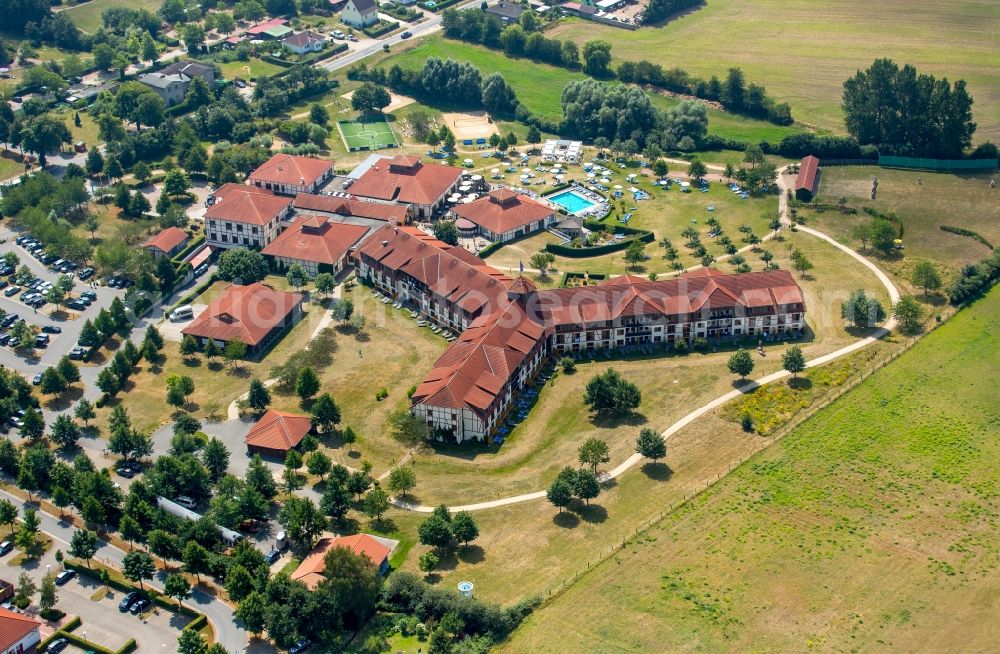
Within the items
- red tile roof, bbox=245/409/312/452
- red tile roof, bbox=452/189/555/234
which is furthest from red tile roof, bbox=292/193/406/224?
red tile roof, bbox=245/409/312/452

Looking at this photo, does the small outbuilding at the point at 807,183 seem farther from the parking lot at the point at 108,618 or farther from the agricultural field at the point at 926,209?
the parking lot at the point at 108,618

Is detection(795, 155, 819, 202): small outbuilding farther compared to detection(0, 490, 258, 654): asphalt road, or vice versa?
detection(795, 155, 819, 202): small outbuilding

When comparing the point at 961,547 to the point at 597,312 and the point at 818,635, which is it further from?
the point at 597,312

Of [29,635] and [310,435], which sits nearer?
[29,635]

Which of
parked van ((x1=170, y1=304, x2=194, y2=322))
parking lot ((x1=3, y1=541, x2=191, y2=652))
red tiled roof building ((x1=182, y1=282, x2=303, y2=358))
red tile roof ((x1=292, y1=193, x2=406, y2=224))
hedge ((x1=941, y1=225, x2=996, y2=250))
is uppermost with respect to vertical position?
red tile roof ((x1=292, y1=193, x2=406, y2=224))

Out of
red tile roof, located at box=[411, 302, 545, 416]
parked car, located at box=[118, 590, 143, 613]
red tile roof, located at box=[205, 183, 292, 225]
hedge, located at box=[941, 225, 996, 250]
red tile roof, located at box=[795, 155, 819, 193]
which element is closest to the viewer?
parked car, located at box=[118, 590, 143, 613]

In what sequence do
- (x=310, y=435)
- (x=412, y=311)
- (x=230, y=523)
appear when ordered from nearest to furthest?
(x=230, y=523) → (x=310, y=435) → (x=412, y=311)

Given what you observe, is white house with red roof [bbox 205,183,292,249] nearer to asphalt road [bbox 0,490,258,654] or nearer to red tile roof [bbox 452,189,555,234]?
red tile roof [bbox 452,189,555,234]

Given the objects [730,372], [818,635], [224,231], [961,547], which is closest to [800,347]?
[730,372]
